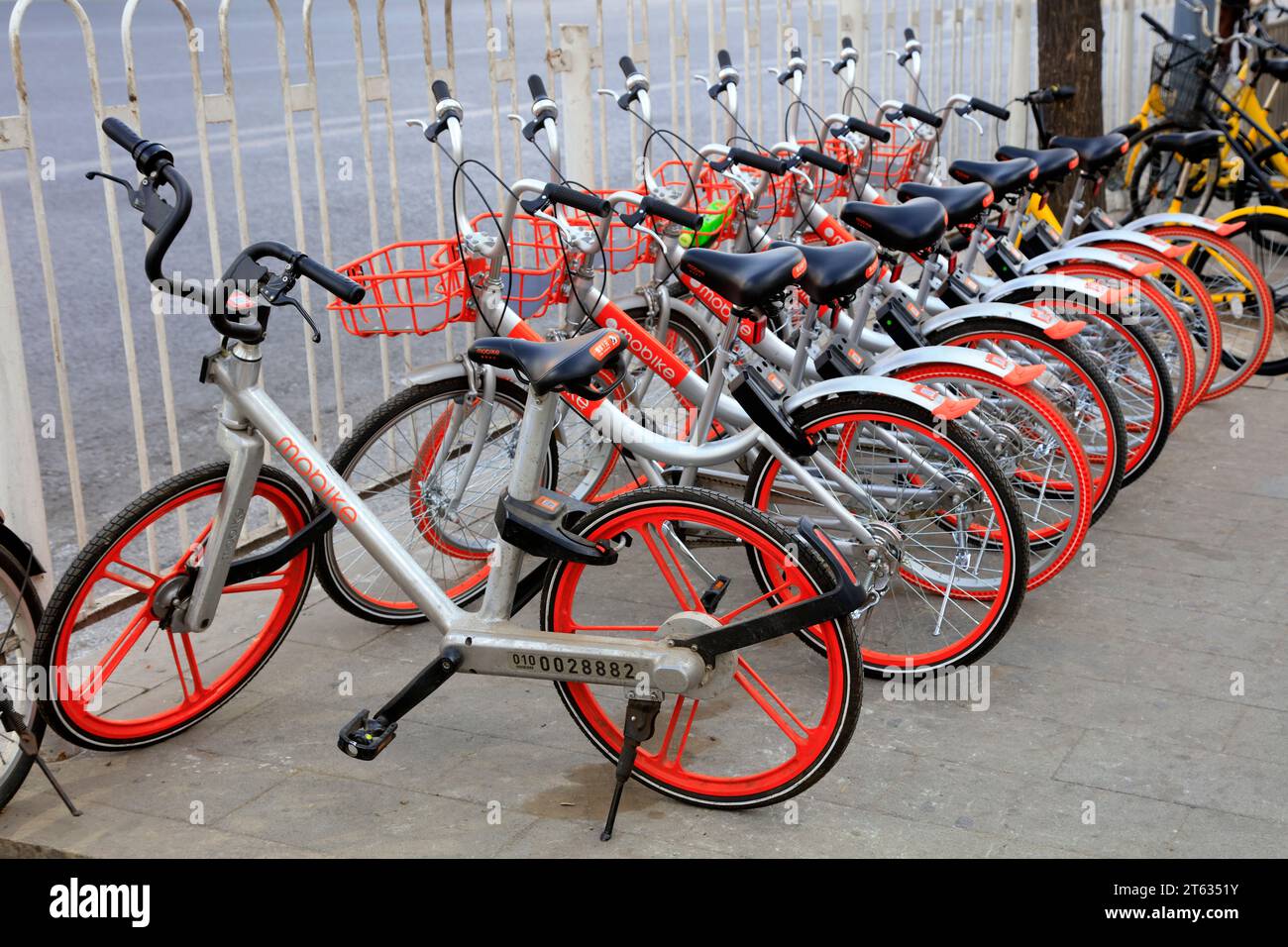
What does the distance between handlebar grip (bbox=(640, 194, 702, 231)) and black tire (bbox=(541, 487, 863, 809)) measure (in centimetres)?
97

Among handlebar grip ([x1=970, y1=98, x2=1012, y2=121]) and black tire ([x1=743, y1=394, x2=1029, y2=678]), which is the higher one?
handlebar grip ([x1=970, y1=98, x2=1012, y2=121])

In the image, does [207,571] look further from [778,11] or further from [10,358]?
[778,11]

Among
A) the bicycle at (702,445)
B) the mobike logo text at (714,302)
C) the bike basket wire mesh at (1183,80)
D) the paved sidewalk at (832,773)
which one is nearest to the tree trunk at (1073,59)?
the bike basket wire mesh at (1183,80)

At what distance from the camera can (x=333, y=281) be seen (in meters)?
3.37

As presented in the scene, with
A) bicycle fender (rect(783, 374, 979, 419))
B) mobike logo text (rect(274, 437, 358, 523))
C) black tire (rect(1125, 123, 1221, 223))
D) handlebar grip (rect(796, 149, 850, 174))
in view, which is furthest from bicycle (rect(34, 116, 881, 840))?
black tire (rect(1125, 123, 1221, 223))

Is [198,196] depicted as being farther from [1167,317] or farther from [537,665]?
[537,665]

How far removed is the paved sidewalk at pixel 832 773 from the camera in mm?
3398

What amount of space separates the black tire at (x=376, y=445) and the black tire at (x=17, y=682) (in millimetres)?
846

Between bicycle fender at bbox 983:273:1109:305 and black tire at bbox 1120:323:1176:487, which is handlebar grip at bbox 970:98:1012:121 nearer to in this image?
bicycle fender at bbox 983:273:1109:305

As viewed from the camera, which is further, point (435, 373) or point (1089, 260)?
point (1089, 260)

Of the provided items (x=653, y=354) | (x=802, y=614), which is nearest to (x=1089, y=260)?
(x=653, y=354)

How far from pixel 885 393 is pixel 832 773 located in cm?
101

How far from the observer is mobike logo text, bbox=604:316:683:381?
172 inches

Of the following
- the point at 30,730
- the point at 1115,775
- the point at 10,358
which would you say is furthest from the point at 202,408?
the point at 1115,775
